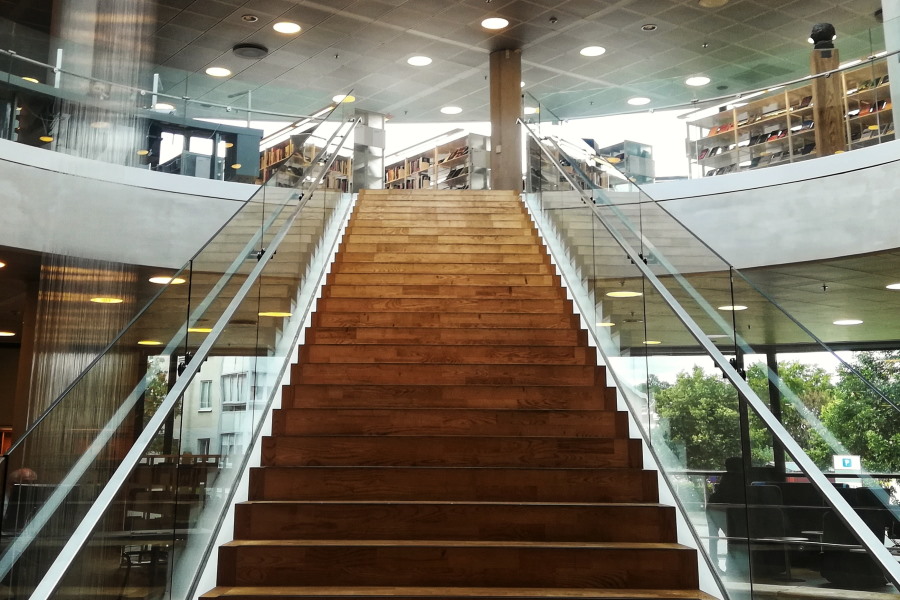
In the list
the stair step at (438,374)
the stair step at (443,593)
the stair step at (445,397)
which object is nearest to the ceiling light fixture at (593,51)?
the stair step at (438,374)

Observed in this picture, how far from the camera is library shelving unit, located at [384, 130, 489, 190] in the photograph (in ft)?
41.5

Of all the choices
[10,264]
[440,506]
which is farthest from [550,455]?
[10,264]

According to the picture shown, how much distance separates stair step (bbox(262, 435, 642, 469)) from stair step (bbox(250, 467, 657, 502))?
0.69 ft

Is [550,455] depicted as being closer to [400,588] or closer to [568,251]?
[400,588]

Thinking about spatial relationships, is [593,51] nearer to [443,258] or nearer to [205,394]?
[443,258]

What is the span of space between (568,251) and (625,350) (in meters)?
2.36

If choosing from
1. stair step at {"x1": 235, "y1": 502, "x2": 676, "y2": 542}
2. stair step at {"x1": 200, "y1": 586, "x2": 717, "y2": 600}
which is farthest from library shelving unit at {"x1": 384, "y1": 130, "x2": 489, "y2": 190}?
stair step at {"x1": 200, "y1": 586, "x2": 717, "y2": 600}

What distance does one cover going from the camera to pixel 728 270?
12.1 ft

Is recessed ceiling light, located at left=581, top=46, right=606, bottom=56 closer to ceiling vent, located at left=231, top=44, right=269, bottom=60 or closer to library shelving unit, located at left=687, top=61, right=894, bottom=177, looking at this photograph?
library shelving unit, located at left=687, top=61, right=894, bottom=177

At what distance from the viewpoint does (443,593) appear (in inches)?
128

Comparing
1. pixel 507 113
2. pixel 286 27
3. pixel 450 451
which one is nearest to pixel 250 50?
pixel 286 27

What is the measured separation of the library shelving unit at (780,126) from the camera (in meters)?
7.61

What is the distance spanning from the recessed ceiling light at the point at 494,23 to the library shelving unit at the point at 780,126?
10.1 ft

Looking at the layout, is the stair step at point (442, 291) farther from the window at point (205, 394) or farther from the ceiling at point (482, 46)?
the ceiling at point (482, 46)
